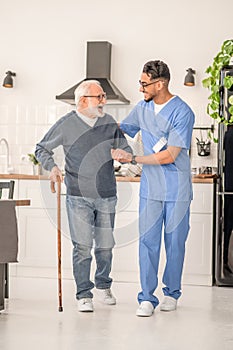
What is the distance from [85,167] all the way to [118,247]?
4.50 ft

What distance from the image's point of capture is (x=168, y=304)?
440 cm

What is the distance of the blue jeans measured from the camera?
4273 millimetres

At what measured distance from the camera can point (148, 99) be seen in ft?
14.1

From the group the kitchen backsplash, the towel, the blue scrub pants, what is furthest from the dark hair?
the kitchen backsplash

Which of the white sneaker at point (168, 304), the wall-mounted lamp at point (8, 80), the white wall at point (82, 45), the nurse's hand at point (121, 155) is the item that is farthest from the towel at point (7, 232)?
the wall-mounted lamp at point (8, 80)

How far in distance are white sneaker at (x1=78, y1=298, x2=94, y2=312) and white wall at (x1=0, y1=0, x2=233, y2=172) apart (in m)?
2.38

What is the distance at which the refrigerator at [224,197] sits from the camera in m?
Result: 5.48

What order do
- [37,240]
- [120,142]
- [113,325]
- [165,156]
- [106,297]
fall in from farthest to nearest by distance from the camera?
[37,240], [106,297], [120,142], [165,156], [113,325]

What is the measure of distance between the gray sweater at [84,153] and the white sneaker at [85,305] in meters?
0.64

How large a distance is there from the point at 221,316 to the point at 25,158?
2.77 m

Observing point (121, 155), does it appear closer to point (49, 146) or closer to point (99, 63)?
point (49, 146)

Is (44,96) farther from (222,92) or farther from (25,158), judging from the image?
(222,92)

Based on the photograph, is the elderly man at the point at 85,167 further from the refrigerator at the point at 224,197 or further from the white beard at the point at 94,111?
the refrigerator at the point at 224,197

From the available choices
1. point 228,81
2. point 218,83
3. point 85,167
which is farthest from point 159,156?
point 218,83
